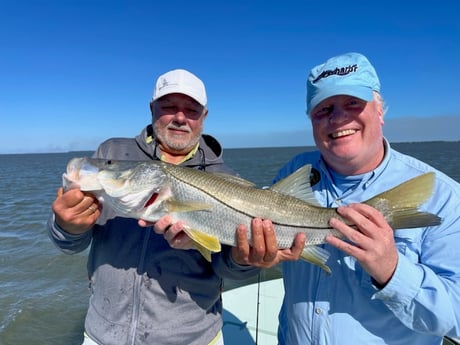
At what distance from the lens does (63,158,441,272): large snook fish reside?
Answer: 2873mm

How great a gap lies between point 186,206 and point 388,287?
172cm

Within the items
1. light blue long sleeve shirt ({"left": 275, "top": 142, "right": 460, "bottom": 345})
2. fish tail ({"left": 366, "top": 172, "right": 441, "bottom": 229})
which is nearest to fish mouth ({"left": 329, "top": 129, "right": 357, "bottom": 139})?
light blue long sleeve shirt ({"left": 275, "top": 142, "right": 460, "bottom": 345})

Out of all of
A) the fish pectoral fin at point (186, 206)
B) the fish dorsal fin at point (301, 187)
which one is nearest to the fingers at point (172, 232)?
the fish pectoral fin at point (186, 206)

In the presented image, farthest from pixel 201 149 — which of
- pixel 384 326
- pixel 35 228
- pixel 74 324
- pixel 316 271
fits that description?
pixel 35 228

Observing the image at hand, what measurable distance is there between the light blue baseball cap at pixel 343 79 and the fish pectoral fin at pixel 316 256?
116cm

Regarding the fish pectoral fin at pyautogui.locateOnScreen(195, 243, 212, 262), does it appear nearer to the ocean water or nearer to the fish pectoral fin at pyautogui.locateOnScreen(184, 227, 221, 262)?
the fish pectoral fin at pyautogui.locateOnScreen(184, 227, 221, 262)

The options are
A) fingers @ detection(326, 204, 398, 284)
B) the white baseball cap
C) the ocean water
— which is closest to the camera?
fingers @ detection(326, 204, 398, 284)

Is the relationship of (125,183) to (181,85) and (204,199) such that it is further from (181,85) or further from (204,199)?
(181,85)

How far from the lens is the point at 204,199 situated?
3053 millimetres

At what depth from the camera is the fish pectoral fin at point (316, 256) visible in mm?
2590

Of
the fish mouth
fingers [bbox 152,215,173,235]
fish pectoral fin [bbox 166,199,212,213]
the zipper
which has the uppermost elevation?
the fish mouth

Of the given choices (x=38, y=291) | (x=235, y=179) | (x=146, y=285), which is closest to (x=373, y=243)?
(x=235, y=179)

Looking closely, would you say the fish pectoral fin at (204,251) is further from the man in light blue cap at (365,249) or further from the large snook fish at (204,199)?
the man in light blue cap at (365,249)

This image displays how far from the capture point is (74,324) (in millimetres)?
8180
